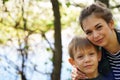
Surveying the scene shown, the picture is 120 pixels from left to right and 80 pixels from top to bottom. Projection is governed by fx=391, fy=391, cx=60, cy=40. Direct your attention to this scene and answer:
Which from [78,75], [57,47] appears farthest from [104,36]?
[57,47]

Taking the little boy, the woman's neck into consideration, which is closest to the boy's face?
the little boy

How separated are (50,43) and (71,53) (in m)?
6.47

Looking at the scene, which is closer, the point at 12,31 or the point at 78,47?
the point at 78,47

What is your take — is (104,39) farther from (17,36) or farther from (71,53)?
(17,36)

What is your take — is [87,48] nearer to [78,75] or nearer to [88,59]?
[88,59]

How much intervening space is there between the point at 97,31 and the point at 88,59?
0.89ft

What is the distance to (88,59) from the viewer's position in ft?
11.5

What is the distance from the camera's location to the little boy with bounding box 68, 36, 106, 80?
352 cm

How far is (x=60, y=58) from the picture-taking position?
7.38m

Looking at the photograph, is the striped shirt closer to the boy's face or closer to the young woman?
the young woman

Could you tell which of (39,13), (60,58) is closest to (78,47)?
(60,58)

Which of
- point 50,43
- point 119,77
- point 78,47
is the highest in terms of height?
point 78,47

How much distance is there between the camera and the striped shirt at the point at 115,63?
357cm

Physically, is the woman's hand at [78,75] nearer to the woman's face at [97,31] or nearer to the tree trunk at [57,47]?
the woman's face at [97,31]
